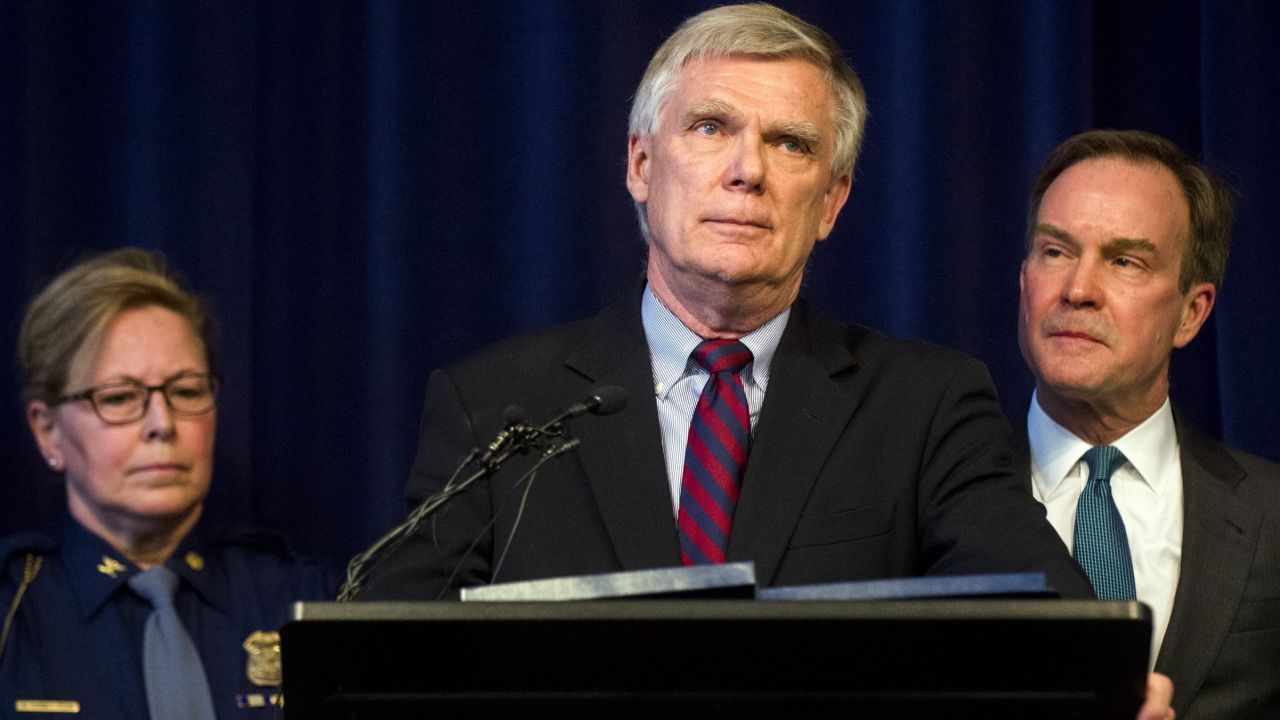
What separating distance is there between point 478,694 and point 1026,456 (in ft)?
5.68

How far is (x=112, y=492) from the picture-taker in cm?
272

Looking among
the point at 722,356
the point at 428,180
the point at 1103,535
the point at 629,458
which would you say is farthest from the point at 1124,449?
the point at 428,180

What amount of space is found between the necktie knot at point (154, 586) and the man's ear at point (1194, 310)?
1896 millimetres

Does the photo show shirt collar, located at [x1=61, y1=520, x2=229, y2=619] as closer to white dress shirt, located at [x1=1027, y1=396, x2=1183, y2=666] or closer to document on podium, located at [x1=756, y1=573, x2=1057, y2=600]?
white dress shirt, located at [x1=1027, y1=396, x2=1183, y2=666]

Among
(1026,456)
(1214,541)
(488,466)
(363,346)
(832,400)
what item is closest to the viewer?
(488,466)

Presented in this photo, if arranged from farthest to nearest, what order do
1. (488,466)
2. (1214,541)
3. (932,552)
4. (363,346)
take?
(363,346), (1214,541), (932,552), (488,466)

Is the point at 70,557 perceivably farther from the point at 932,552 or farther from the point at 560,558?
the point at 932,552

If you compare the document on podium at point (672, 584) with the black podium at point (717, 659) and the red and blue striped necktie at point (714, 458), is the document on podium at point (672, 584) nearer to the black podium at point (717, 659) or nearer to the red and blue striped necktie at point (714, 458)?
the black podium at point (717, 659)

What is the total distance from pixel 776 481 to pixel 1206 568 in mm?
988

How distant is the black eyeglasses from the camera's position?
273 centimetres

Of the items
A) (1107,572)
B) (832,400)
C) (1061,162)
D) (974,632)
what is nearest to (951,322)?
(1061,162)

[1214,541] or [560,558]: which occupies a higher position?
[560,558]

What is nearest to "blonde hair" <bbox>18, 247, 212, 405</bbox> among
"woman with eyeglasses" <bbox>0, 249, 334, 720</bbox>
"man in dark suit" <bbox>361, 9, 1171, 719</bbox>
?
"woman with eyeglasses" <bbox>0, 249, 334, 720</bbox>

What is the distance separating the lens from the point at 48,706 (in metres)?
2.56
